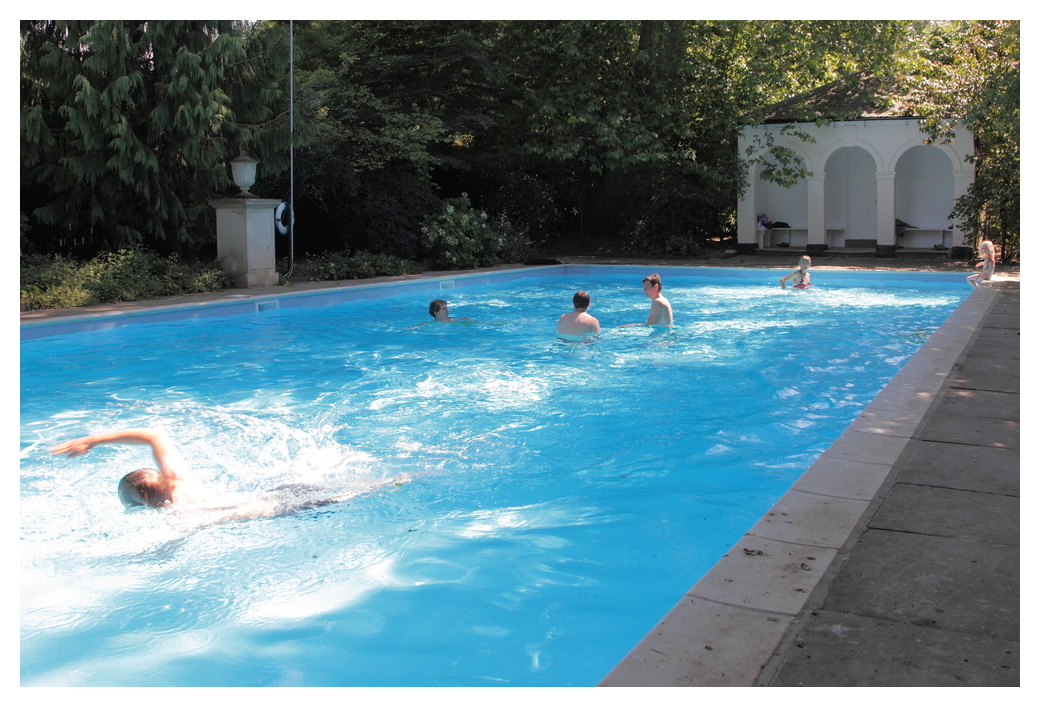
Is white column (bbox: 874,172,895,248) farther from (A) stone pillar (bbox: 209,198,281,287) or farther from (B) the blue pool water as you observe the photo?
(A) stone pillar (bbox: 209,198,281,287)

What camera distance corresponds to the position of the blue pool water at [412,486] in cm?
385

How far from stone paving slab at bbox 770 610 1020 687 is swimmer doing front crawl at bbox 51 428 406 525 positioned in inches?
130

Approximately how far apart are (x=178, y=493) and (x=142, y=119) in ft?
39.0

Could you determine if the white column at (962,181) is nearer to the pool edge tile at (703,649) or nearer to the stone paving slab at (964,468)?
the stone paving slab at (964,468)

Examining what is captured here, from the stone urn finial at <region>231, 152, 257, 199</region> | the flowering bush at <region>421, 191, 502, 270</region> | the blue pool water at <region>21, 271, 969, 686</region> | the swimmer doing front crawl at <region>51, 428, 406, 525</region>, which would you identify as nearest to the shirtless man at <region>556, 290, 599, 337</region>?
the blue pool water at <region>21, 271, 969, 686</region>

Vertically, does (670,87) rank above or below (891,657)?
above

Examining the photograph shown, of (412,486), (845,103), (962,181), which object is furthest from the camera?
(845,103)

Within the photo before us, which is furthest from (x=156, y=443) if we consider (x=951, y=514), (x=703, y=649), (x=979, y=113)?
(x=979, y=113)

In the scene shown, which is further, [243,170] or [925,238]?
[925,238]

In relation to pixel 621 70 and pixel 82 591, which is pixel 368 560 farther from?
pixel 621 70

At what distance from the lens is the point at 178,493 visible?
493 centimetres

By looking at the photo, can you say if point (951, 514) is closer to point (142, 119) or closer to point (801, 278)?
point (801, 278)

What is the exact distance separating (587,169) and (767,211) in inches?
214

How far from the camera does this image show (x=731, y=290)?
1711 cm
